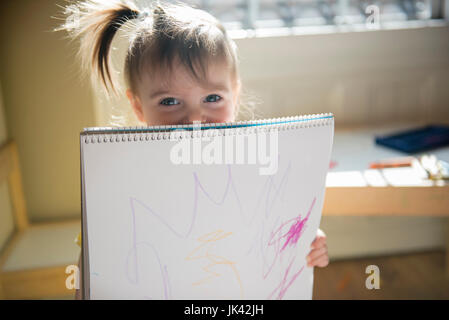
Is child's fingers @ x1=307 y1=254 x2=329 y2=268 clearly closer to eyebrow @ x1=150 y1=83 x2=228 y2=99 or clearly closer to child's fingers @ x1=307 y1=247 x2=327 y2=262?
child's fingers @ x1=307 y1=247 x2=327 y2=262

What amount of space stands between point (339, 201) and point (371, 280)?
74cm

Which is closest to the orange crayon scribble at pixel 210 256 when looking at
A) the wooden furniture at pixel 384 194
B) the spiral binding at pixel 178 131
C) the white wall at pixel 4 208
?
the spiral binding at pixel 178 131

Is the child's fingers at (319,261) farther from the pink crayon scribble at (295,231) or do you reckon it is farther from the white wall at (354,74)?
the white wall at (354,74)

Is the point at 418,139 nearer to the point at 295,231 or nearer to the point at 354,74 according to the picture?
the point at 354,74

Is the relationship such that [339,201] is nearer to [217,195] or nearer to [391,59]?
[217,195]

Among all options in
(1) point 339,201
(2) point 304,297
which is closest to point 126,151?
(2) point 304,297

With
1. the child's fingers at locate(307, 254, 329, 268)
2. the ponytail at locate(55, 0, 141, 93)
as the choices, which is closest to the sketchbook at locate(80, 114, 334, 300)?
the child's fingers at locate(307, 254, 329, 268)

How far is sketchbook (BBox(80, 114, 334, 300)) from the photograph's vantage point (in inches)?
19.3

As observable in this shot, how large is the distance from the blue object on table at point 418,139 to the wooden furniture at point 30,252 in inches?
40.8

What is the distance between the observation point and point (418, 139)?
1360 millimetres

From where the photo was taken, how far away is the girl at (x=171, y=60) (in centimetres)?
72

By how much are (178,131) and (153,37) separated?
1.06 feet

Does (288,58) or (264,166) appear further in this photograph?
(288,58)

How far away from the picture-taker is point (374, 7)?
1.83 m
